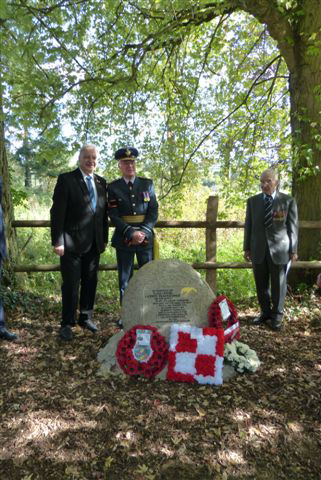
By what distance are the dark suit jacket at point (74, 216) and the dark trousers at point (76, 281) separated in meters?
0.14

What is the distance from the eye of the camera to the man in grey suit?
4.43m

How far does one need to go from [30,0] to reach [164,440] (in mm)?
6305

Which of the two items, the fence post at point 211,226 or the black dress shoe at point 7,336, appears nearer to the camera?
the black dress shoe at point 7,336

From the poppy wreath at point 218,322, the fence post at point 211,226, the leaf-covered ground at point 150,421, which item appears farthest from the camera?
the fence post at point 211,226

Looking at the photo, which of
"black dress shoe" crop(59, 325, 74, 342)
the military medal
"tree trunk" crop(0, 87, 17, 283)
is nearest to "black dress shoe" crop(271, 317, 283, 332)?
the military medal

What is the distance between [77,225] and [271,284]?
8.31ft

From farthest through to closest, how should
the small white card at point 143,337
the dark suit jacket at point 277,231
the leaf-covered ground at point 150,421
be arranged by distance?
the dark suit jacket at point 277,231 < the small white card at point 143,337 < the leaf-covered ground at point 150,421

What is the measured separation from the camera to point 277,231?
4.45 m

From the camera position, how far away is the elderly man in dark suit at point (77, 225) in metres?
3.95

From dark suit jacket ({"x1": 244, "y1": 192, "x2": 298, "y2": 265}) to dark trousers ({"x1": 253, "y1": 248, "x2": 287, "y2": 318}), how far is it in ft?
0.29

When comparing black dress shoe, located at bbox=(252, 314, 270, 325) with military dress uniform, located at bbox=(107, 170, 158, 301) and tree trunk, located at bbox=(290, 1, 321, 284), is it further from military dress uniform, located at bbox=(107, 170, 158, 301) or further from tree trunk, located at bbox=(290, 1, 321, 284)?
military dress uniform, located at bbox=(107, 170, 158, 301)

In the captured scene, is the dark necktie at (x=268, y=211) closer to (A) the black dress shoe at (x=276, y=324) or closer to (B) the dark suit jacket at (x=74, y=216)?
(A) the black dress shoe at (x=276, y=324)

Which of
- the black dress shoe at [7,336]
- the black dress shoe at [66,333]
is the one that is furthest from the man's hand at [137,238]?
the black dress shoe at [7,336]

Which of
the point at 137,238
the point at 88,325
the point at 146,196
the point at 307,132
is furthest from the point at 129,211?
the point at 307,132
